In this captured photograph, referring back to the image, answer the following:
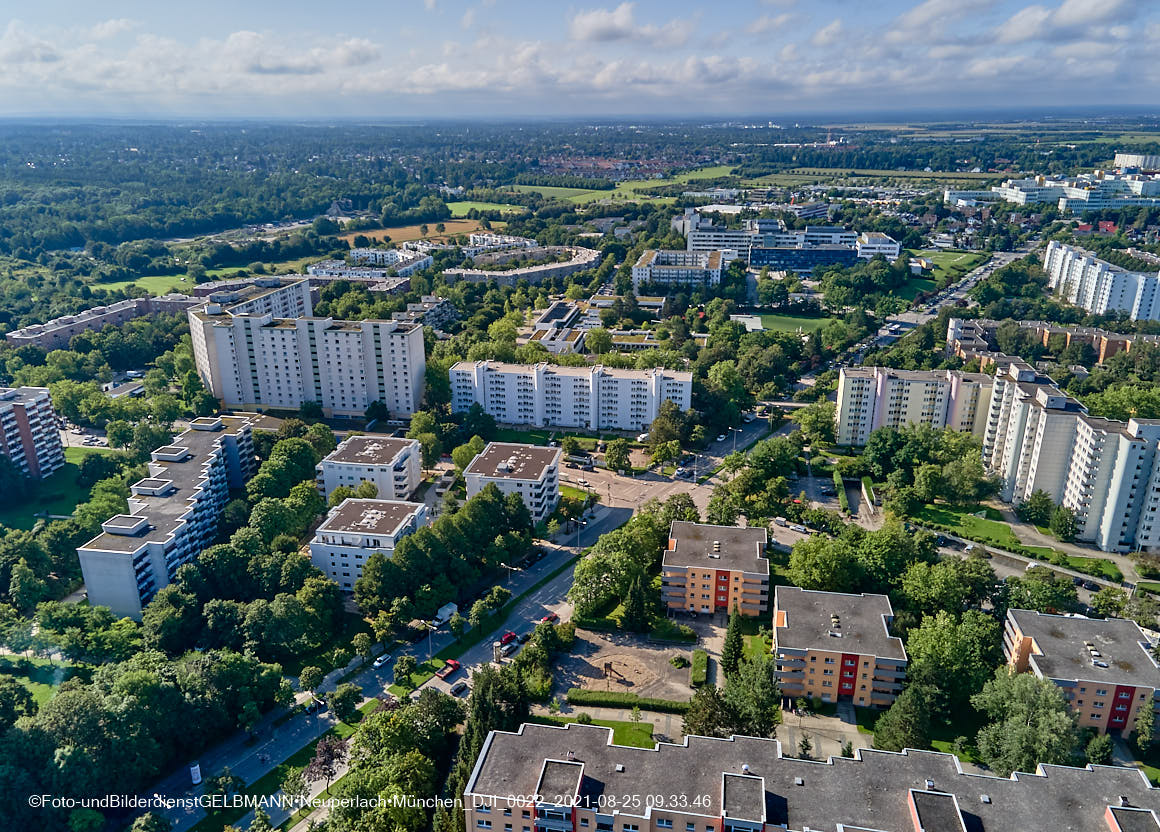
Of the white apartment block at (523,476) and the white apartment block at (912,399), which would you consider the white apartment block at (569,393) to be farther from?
the white apartment block at (523,476)

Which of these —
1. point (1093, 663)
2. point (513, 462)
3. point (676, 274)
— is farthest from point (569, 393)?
point (676, 274)

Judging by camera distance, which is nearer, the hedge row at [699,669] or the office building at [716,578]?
the hedge row at [699,669]

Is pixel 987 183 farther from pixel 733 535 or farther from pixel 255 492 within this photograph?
pixel 255 492

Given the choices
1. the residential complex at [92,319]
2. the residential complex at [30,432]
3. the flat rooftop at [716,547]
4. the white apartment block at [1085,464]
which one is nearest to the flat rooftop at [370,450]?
the flat rooftop at [716,547]

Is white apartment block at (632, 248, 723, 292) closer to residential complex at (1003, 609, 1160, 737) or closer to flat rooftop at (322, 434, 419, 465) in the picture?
flat rooftop at (322, 434, 419, 465)

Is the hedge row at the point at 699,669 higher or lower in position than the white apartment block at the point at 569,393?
lower

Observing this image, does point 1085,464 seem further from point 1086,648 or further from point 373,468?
point 373,468
